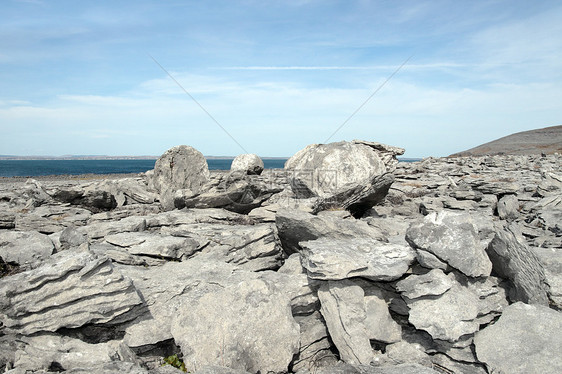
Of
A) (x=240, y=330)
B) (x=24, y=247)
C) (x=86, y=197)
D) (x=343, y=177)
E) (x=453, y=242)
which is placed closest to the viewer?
(x=240, y=330)

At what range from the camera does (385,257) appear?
25.3 feet

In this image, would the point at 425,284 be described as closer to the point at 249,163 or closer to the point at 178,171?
the point at 178,171

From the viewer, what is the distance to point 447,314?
6.77 meters

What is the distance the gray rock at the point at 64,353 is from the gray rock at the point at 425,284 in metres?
5.52

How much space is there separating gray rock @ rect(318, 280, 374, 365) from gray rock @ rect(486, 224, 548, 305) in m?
3.31

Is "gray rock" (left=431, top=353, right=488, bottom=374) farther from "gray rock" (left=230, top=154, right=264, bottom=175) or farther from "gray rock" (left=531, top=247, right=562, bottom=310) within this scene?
"gray rock" (left=230, top=154, right=264, bottom=175)

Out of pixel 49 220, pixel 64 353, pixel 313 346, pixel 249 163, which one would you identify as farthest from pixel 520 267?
pixel 249 163

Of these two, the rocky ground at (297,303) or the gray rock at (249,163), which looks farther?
the gray rock at (249,163)

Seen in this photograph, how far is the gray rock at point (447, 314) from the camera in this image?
662cm

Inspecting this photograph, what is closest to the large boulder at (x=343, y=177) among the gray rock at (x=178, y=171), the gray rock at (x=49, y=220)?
the gray rock at (x=178, y=171)

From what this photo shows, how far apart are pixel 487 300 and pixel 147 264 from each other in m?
8.69

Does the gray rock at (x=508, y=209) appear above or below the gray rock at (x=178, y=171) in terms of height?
below

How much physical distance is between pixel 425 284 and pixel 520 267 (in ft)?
7.23

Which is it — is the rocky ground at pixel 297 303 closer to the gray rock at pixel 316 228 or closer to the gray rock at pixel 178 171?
the gray rock at pixel 316 228
